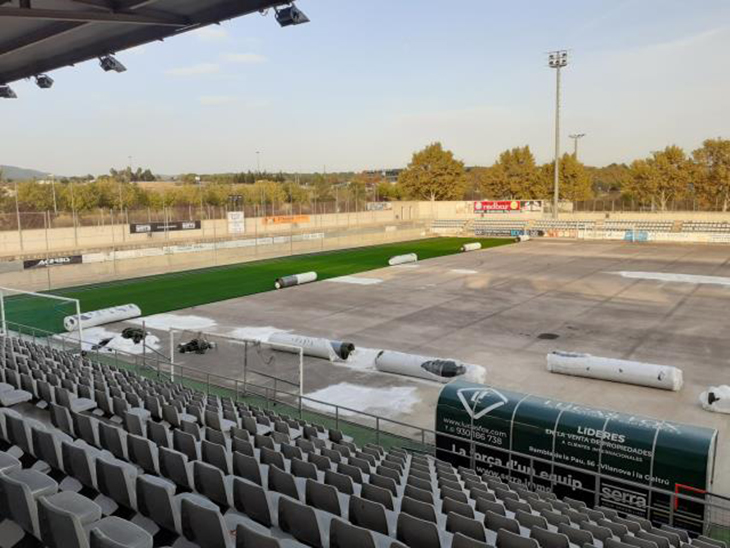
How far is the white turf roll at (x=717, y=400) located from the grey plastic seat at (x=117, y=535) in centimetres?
2089

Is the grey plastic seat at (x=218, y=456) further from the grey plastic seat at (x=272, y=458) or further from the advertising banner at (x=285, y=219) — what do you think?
the advertising banner at (x=285, y=219)

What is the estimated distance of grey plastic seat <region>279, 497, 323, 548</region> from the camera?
6.38 m

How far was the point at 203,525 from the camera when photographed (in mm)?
5582

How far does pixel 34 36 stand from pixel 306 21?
7.92 metres

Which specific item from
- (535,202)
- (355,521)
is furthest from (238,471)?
(535,202)

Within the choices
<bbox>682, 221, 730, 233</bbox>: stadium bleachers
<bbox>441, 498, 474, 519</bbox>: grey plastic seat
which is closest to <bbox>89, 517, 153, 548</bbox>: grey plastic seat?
<bbox>441, 498, 474, 519</bbox>: grey plastic seat

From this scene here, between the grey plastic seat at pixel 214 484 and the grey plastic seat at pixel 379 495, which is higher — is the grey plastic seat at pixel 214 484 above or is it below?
above

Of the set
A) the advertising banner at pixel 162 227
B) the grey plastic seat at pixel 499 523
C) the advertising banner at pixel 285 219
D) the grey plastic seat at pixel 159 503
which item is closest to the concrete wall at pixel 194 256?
the advertising banner at pixel 162 227

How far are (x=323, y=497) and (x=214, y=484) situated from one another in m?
1.40

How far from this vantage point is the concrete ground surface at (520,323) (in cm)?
2281

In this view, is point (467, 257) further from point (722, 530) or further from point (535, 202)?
point (722, 530)

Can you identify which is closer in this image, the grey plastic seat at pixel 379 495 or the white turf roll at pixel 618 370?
the grey plastic seat at pixel 379 495

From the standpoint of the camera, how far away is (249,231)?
69312mm

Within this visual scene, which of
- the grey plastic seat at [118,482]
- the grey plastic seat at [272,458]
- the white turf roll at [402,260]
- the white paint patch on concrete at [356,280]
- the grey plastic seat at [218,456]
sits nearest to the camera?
the grey plastic seat at [118,482]
